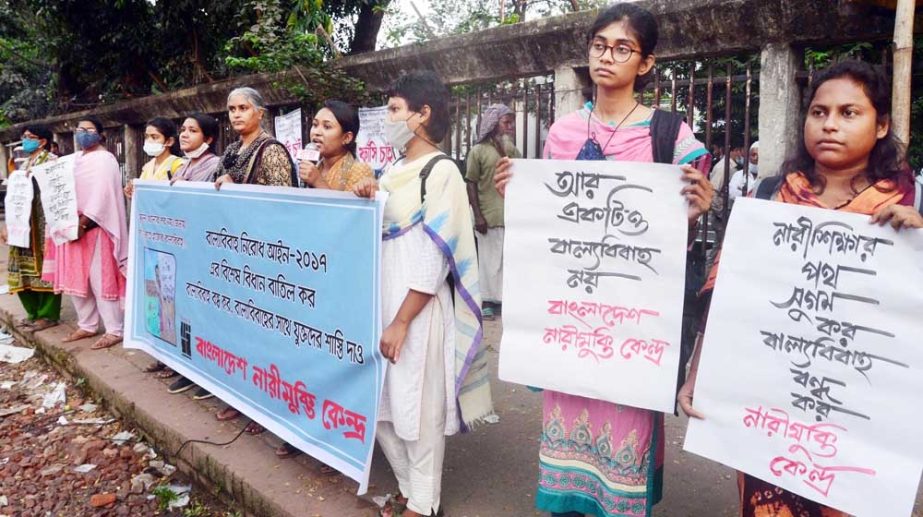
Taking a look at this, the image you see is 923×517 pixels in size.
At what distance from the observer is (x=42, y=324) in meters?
5.70

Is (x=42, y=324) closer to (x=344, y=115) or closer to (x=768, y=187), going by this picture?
(x=344, y=115)

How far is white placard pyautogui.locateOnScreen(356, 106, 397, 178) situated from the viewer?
5.41 metres

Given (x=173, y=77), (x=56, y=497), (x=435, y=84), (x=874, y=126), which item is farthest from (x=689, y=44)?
(x=173, y=77)

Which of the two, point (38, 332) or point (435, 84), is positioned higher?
point (435, 84)

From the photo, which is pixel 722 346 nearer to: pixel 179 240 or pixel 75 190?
pixel 179 240

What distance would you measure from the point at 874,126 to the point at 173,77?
12.3 meters

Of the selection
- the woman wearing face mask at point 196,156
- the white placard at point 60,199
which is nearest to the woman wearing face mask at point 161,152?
the woman wearing face mask at point 196,156

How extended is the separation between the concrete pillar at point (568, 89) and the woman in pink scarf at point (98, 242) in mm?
3169

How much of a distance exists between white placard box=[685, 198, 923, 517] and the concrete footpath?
99 cm

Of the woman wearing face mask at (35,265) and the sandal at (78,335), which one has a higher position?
the woman wearing face mask at (35,265)

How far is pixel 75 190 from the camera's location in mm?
4852

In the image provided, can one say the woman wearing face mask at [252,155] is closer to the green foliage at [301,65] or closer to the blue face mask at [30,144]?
the green foliage at [301,65]

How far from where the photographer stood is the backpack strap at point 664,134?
192 cm

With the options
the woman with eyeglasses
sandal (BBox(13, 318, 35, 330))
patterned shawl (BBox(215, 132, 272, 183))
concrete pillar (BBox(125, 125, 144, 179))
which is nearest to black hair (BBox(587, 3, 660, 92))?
the woman with eyeglasses
